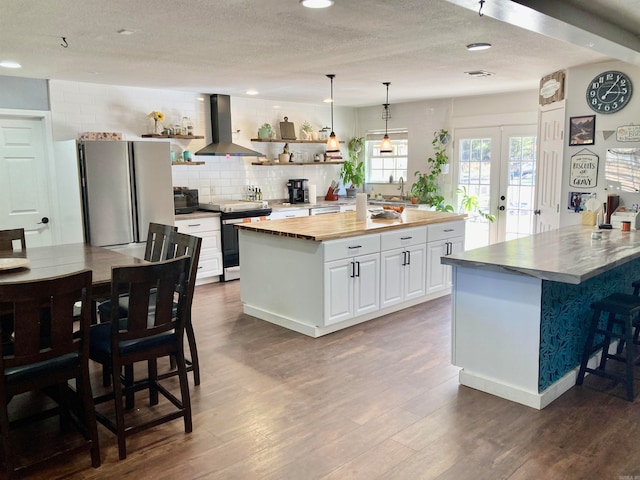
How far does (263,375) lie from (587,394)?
214 centimetres

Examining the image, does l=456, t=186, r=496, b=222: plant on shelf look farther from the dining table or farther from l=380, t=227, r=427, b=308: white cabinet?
the dining table

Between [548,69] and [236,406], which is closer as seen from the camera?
[236,406]

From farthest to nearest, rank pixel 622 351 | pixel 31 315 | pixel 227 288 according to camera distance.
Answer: pixel 227 288
pixel 622 351
pixel 31 315

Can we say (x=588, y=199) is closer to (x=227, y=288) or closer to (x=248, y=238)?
(x=248, y=238)

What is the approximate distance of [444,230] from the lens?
17.6 ft

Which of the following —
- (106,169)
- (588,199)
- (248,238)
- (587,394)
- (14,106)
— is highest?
(14,106)

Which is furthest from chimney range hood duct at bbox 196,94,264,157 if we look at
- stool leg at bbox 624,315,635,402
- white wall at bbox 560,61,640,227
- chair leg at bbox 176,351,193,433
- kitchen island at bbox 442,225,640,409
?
stool leg at bbox 624,315,635,402

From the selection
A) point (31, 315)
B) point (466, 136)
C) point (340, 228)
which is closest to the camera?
point (31, 315)

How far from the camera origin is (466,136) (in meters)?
7.26

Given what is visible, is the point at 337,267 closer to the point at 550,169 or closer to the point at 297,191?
the point at 550,169

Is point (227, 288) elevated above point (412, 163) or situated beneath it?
situated beneath

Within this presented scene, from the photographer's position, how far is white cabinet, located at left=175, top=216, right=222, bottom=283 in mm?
6055

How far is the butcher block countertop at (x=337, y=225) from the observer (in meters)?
4.30

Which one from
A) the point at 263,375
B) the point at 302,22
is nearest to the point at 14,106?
the point at 302,22
